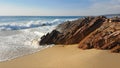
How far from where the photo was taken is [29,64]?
28.7 feet

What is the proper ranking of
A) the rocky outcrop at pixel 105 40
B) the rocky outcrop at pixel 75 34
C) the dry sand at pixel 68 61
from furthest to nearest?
1. the rocky outcrop at pixel 75 34
2. the rocky outcrop at pixel 105 40
3. the dry sand at pixel 68 61

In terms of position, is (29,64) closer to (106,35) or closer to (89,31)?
(106,35)

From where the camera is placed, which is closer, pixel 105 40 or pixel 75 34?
pixel 105 40

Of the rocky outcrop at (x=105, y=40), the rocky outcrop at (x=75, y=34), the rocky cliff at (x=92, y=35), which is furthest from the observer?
the rocky outcrop at (x=75, y=34)

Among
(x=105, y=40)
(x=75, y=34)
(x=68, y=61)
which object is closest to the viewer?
(x=68, y=61)

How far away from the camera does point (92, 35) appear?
11.6 metres

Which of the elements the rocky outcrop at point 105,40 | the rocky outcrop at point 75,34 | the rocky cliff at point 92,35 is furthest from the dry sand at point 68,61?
the rocky outcrop at point 75,34

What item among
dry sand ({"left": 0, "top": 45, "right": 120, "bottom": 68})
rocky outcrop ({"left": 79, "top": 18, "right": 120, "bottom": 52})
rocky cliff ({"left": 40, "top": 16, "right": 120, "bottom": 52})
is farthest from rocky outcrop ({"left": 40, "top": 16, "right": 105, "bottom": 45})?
dry sand ({"left": 0, "top": 45, "right": 120, "bottom": 68})

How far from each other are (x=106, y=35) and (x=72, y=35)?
2.52 meters

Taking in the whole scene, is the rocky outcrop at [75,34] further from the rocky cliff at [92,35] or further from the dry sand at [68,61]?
the dry sand at [68,61]

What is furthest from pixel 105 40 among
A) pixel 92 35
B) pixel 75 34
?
pixel 75 34

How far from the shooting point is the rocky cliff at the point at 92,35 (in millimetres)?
10630

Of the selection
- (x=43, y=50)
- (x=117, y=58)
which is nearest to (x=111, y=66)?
(x=117, y=58)

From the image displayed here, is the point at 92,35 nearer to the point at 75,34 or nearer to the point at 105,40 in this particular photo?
the point at 105,40
